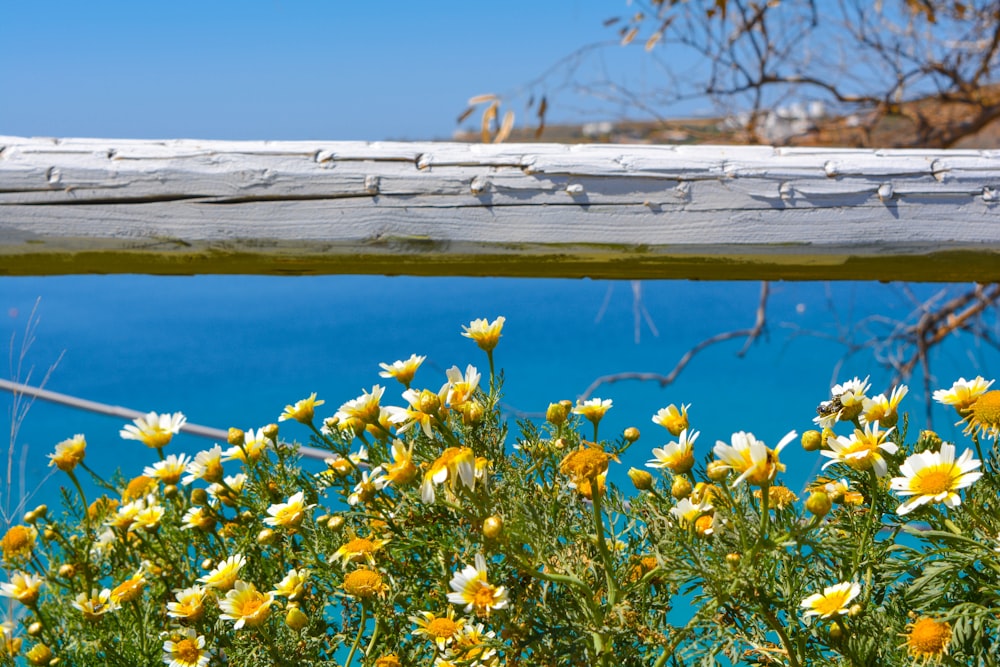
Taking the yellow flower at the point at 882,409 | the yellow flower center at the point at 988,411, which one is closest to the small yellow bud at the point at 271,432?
the yellow flower at the point at 882,409

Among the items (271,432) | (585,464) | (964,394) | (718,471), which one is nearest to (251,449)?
(271,432)

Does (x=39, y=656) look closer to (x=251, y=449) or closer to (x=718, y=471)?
(x=251, y=449)

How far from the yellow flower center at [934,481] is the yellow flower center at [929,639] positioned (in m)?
0.11

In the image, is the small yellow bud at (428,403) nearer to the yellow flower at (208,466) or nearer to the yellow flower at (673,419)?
the yellow flower at (673,419)

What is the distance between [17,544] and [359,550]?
66 centimetres

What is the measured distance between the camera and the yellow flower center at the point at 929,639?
721 millimetres

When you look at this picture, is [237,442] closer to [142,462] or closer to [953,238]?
[953,238]

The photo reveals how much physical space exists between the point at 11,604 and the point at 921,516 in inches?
56.9

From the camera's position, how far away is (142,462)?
3.74 metres

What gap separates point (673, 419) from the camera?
3.06 ft

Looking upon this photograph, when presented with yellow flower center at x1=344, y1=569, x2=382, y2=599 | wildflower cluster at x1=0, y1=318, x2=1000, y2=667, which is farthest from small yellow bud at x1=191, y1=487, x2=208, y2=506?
yellow flower center at x1=344, y1=569, x2=382, y2=599

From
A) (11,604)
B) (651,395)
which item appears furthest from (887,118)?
(11,604)

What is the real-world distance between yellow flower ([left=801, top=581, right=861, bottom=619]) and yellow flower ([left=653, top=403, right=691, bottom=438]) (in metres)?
0.23

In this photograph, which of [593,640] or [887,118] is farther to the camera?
[887,118]
